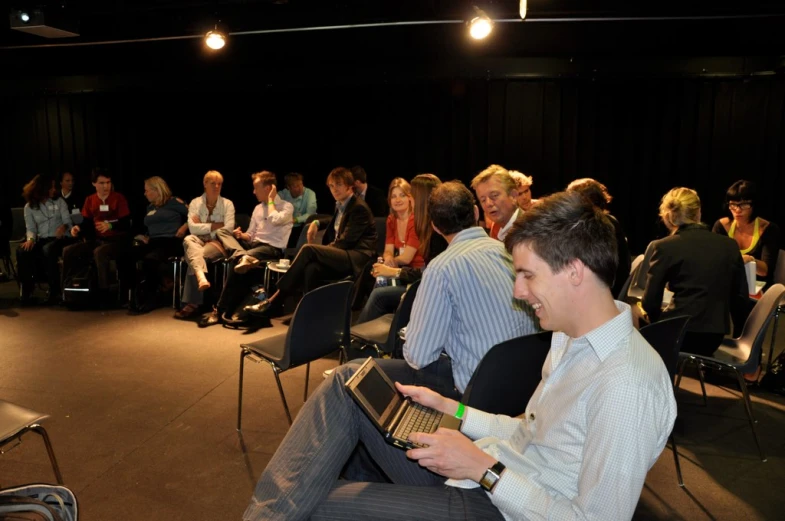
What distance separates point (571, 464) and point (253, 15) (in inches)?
276

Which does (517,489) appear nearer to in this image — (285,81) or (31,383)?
(31,383)

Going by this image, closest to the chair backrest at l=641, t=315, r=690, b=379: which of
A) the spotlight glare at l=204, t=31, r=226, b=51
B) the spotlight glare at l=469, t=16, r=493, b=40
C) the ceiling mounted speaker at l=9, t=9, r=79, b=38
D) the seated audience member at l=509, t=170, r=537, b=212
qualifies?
the seated audience member at l=509, t=170, r=537, b=212

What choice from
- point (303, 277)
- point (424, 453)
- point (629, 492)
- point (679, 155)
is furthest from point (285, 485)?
point (679, 155)

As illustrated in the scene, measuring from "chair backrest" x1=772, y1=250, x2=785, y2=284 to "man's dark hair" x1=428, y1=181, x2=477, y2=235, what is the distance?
10.7ft

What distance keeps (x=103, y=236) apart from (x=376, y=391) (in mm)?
5841

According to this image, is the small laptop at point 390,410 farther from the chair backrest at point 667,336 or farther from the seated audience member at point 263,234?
the seated audience member at point 263,234

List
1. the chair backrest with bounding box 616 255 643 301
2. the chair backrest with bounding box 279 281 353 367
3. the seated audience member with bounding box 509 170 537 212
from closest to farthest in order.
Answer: the chair backrest with bounding box 279 281 353 367 < the chair backrest with bounding box 616 255 643 301 < the seated audience member with bounding box 509 170 537 212

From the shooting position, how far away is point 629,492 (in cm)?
116

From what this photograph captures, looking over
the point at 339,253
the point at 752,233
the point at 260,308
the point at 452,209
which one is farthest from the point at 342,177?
the point at 752,233

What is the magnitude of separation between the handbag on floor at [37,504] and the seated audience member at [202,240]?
4.18m

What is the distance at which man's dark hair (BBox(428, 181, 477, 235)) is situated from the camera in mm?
2676

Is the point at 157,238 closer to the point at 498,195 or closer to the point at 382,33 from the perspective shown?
the point at 382,33

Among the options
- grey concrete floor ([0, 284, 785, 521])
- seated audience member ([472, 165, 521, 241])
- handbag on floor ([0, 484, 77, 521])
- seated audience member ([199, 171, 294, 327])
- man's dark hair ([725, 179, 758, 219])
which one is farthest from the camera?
seated audience member ([199, 171, 294, 327])

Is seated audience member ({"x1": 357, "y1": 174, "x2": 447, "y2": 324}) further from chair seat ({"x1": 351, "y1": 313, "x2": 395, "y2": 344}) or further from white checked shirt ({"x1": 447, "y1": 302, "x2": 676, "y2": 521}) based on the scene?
white checked shirt ({"x1": 447, "y1": 302, "x2": 676, "y2": 521})
